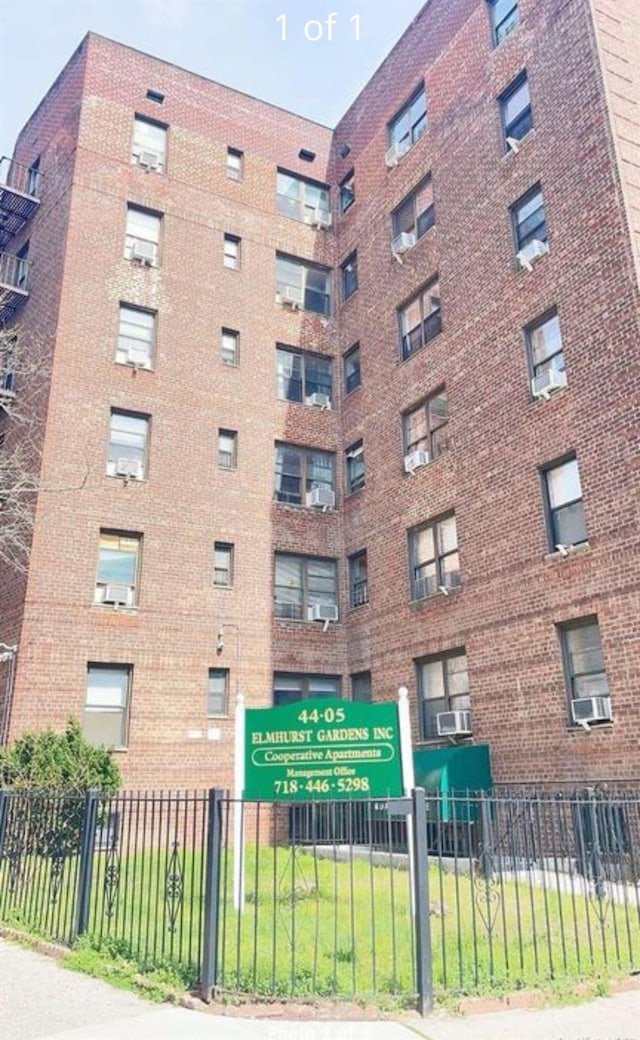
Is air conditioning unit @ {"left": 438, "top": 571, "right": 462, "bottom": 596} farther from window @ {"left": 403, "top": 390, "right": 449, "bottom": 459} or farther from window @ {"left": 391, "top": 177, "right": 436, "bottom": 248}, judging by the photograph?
window @ {"left": 391, "top": 177, "right": 436, "bottom": 248}

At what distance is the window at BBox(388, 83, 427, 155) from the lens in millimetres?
21281

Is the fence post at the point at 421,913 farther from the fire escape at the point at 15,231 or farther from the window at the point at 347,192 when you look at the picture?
the window at the point at 347,192

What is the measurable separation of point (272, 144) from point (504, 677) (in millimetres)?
17694

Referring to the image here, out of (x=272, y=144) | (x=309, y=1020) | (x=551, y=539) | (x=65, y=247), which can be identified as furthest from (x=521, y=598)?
(x=272, y=144)

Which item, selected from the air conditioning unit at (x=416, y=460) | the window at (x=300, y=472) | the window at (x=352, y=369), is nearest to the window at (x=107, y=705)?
the window at (x=300, y=472)

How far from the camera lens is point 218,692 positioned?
60.3 feet

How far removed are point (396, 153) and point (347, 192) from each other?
3.26 metres

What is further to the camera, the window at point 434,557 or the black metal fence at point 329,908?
the window at point 434,557

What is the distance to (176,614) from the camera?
18.3 meters

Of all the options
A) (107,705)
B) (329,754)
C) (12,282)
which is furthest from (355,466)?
(329,754)

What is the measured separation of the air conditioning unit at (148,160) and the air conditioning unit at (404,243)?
22.7ft

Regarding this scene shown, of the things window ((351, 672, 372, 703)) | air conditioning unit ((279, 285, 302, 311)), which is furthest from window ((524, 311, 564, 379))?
air conditioning unit ((279, 285, 302, 311))

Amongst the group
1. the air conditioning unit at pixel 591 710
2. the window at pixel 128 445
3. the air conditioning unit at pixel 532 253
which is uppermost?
the air conditioning unit at pixel 532 253

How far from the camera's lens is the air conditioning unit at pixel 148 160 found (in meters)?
21.7
